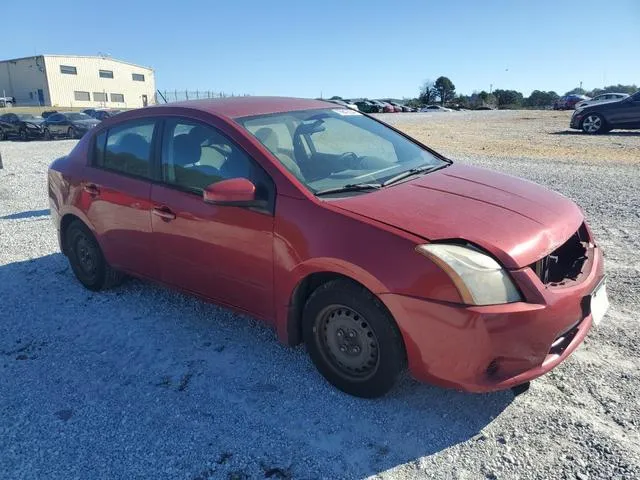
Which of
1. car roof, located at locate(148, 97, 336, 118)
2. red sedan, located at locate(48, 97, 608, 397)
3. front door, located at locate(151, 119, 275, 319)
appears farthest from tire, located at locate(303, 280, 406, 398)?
car roof, located at locate(148, 97, 336, 118)

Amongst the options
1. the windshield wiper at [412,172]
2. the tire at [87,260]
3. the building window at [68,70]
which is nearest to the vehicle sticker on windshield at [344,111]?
the windshield wiper at [412,172]

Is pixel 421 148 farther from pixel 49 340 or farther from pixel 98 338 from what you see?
pixel 49 340

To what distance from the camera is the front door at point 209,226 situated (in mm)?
3236

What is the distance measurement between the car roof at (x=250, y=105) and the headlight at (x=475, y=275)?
1812 millimetres

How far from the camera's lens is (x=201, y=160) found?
3623 millimetres

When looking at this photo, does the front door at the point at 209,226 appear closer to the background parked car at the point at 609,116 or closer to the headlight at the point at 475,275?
the headlight at the point at 475,275

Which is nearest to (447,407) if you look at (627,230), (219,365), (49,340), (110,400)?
(219,365)

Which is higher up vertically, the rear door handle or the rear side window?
the rear side window

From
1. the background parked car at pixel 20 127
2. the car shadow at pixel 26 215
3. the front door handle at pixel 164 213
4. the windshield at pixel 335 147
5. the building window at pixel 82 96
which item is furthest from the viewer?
the building window at pixel 82 96

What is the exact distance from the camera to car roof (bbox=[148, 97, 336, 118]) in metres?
3.70

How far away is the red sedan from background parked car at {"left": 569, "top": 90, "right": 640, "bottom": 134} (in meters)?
15.0

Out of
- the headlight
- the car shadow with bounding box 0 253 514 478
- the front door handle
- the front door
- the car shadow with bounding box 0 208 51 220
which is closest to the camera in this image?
the headlight

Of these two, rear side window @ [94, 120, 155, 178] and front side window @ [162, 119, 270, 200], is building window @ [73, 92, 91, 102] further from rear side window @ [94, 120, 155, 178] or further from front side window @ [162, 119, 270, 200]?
front side window @ [162, 119, 270, 200]

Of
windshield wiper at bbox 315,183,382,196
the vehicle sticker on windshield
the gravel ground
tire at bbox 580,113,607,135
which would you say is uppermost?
the vehicle sticker on windshield
